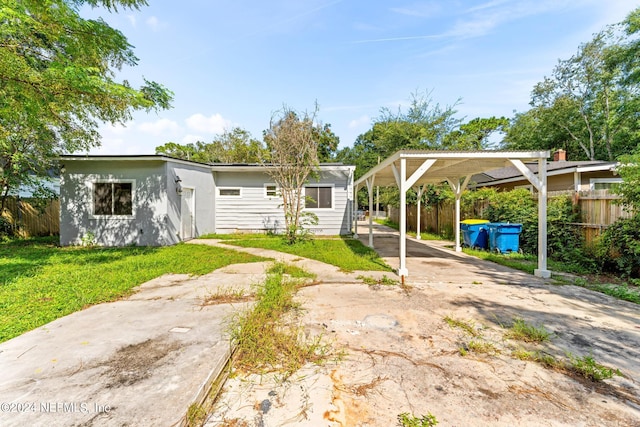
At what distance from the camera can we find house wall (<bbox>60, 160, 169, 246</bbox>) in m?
9.05

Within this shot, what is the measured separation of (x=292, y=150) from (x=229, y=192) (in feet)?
14.3

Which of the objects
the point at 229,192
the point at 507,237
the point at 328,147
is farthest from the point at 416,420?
the point at 328,147

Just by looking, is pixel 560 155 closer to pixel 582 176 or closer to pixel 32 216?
pixel 582 176

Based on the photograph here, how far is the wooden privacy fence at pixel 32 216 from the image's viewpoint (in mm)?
10898

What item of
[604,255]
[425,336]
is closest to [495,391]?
[425,336]

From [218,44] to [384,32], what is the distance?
6.15 m

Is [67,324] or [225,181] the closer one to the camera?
[67,324]

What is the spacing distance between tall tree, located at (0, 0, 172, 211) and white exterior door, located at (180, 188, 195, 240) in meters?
3.13

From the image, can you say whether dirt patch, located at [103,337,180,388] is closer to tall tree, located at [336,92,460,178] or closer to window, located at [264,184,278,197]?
window, located at [264,184,278,197]

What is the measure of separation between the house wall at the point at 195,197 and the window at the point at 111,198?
4.63 feet

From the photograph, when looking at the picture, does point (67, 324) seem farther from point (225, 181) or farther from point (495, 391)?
point (225, 181)

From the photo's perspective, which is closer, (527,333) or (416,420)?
(416,420)

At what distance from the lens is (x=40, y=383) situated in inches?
79.7

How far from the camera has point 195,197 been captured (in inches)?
414
